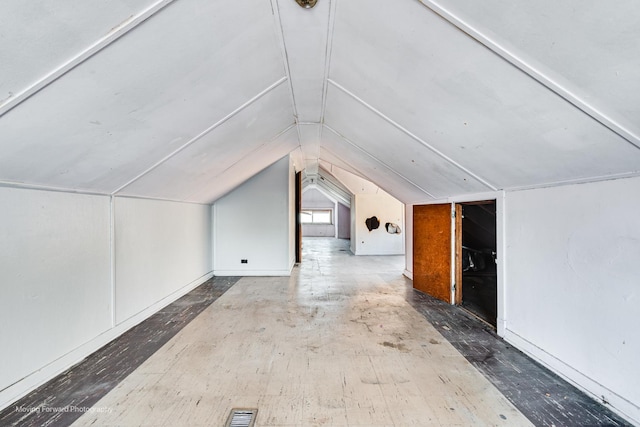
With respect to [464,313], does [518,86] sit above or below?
above

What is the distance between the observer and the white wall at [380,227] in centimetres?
1037

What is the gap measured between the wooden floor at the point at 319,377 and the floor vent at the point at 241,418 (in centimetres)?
6

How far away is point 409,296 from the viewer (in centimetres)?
504

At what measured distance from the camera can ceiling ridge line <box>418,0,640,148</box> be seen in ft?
5.27

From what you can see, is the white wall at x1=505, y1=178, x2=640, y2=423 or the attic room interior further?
the white wall at x1=505, y1=178, x2=640, y2=423

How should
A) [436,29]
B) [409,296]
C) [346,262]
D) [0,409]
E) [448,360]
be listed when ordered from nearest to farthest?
[436,29]
[0,409]
[448,360]
[409,296]
[346,262]

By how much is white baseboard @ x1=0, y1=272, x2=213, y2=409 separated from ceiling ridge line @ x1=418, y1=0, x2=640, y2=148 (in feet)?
11.1

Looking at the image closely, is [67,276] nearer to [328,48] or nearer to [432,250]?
[328,48]

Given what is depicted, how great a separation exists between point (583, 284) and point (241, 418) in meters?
2.52

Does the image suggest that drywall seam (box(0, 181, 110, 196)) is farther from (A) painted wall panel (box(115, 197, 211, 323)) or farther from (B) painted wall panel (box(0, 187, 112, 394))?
(A) painted wall panel (box(115, 197, 211, 323))

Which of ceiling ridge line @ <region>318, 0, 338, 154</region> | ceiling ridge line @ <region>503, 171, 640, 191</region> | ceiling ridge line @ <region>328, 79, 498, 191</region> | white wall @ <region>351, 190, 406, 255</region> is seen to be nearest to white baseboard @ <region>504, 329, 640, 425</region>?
ceiling ridge line @ <region>503, 171, 640, 191</region>

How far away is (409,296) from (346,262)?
3.74 m

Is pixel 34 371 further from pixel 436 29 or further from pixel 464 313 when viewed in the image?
pixel 464 313

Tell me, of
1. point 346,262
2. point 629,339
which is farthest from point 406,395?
point 346,262
